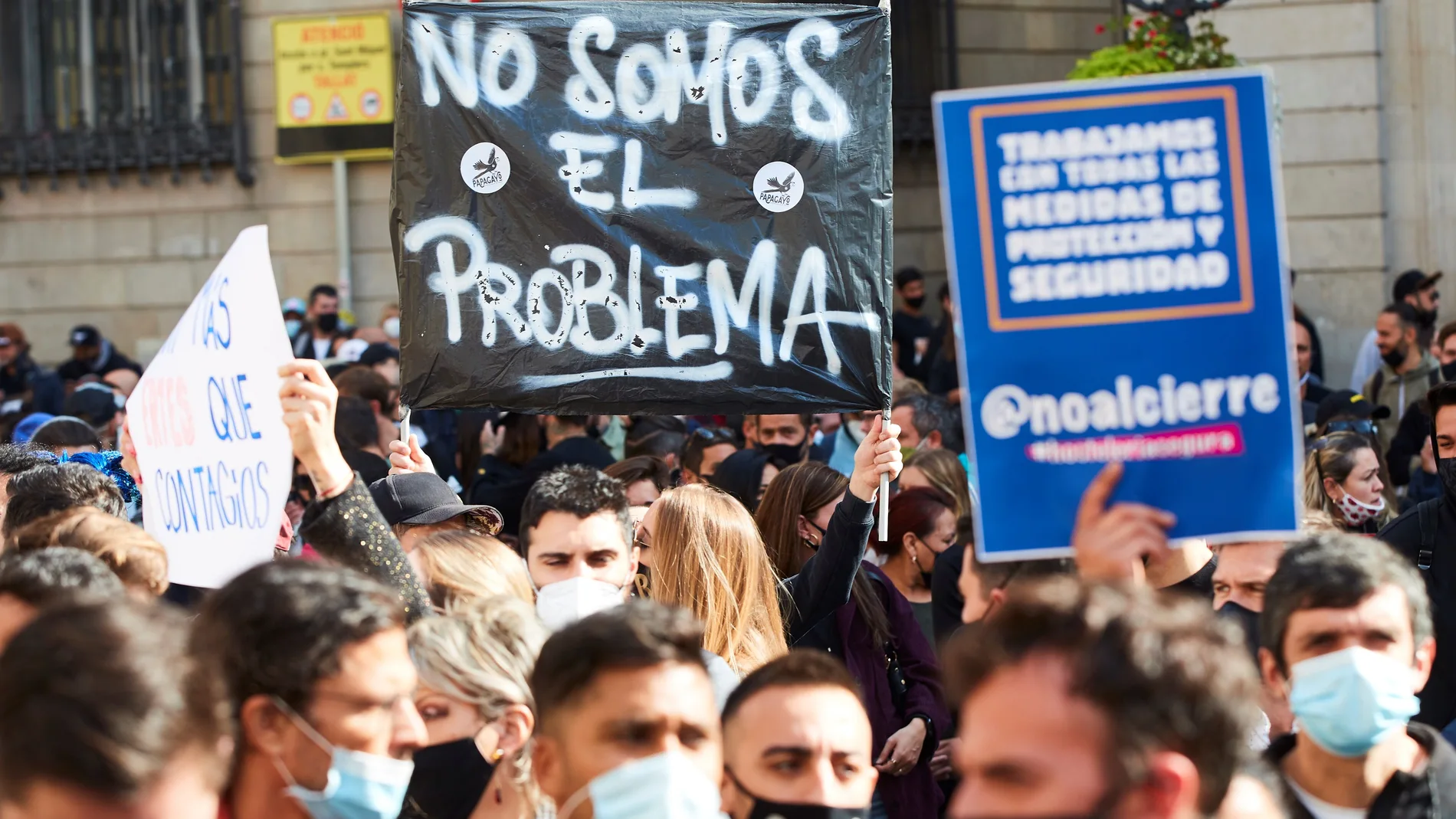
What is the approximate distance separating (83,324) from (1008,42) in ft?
27.2

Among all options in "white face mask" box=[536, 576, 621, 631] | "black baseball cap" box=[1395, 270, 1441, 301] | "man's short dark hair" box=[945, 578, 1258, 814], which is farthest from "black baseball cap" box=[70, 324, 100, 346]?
"man's short dark hair" box=[945, 578, 1258, 814]

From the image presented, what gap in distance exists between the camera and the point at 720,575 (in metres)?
4.52

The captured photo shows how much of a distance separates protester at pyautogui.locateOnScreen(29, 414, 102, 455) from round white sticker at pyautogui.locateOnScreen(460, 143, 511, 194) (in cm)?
256

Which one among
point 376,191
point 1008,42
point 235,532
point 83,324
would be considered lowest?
point 235,532

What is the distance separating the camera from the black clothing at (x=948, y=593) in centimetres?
483

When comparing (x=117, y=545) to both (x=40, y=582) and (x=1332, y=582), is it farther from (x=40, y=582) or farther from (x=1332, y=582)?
(x=1332, y=582)

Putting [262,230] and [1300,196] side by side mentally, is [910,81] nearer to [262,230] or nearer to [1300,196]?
[1300,196]

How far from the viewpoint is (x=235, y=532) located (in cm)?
412

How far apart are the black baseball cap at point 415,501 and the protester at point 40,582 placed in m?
1.31

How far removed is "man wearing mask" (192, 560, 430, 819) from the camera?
282cm

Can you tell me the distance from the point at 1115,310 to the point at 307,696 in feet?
4.84

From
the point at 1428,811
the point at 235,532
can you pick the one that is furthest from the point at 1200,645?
the point at 235,532

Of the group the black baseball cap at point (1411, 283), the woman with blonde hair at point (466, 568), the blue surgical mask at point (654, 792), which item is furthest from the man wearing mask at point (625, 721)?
the black baseball cap at point (1411, 283)

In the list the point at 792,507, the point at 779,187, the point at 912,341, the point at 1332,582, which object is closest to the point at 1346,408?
the point at 792,507
